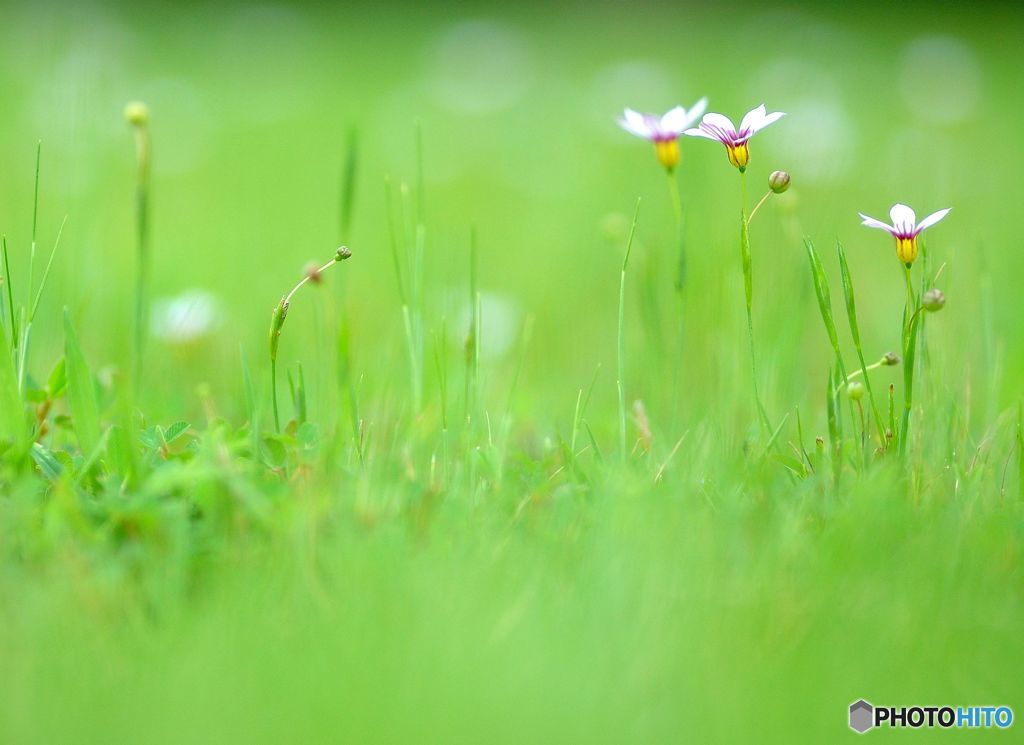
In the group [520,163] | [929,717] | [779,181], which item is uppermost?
[520,163]

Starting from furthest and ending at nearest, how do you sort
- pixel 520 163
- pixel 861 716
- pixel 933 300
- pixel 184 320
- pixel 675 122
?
pixel 520 163 → pixel 184 320 → pixel 675 122 → pixel 933 300 → pixel 861 716

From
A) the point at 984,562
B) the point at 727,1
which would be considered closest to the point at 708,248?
the point at 984,562

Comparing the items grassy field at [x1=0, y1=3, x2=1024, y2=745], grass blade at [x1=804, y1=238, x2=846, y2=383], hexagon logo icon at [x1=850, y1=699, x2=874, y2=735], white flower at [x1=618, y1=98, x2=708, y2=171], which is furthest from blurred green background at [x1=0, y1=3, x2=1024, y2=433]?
hexagon logo icon at [x1=850, y1=699, x2=874, y2=735]

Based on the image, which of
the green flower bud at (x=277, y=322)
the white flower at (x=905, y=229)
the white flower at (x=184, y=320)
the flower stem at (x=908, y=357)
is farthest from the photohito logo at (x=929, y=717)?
the white flower at (x=184, y=320)

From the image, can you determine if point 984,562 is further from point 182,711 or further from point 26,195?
point 26,195

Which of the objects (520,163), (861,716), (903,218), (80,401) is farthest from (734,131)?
(520,163)

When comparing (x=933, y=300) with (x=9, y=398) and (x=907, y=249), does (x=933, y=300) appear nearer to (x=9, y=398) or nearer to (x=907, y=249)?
(x=907, y=249)

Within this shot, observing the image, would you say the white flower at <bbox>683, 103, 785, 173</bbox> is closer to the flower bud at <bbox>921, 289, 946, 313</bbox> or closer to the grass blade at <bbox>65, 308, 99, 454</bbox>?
the flower bud at <bbox>921, 289, 946, 313</bbox>

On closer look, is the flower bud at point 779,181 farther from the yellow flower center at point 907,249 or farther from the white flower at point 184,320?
the white flower at point 184,320
